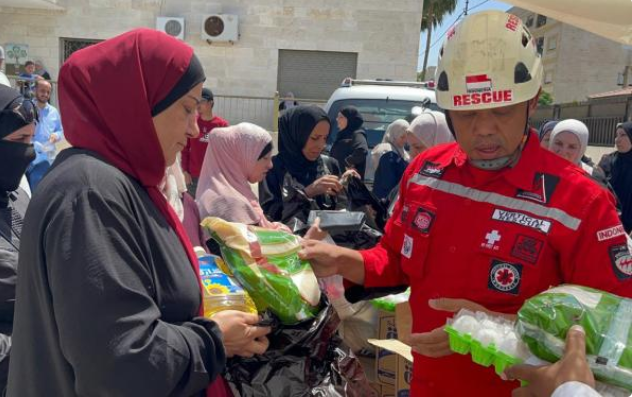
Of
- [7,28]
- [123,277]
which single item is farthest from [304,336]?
[7,28]

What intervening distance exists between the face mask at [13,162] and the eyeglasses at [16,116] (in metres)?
0.07

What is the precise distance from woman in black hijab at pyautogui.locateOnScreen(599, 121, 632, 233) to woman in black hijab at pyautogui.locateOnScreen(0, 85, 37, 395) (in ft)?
18.8

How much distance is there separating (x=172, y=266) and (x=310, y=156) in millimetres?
2915

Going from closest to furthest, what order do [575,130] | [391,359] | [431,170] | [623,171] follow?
[431,170] < [391,359] < [575,130] < [623,171]

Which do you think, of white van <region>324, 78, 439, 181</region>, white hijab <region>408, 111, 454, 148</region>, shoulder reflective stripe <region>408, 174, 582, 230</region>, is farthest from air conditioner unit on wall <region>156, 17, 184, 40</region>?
shoulder reflective stripe <region>408, 174, 582, 230</region>

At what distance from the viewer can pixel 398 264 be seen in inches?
86.3

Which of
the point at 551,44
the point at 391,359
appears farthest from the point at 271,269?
the point at 551,44

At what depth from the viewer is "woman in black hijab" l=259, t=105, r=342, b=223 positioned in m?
3.88

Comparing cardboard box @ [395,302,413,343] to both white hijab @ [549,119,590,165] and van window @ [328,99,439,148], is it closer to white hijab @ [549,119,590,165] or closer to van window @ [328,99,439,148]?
white hijab @ [549,119,590,165]

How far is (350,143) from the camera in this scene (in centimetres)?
600

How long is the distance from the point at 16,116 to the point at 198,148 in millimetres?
4022

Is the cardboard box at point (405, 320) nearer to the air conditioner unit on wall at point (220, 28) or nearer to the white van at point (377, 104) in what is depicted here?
the white van at point (377, 104)

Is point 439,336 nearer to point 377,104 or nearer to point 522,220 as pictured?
point 522,220

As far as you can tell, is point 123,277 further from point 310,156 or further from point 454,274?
point 310,156
